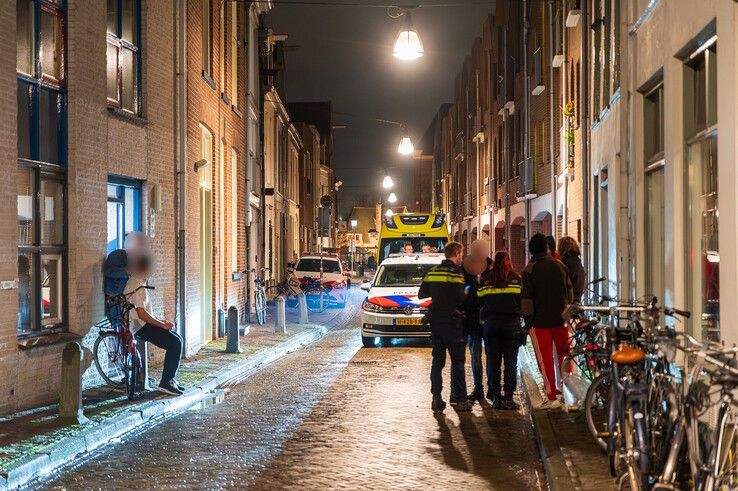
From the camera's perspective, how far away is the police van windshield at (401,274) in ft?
65.6

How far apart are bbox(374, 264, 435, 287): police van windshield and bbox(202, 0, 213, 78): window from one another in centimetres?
508

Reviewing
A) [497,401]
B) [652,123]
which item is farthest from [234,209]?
[497,401]

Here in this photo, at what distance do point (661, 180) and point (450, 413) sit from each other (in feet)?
12.8

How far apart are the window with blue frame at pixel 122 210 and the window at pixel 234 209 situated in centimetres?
858

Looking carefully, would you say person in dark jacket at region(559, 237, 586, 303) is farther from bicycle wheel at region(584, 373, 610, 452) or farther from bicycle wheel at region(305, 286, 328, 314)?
bicycle wheel at region(305, 286, 328, 314)

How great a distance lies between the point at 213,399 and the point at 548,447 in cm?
531

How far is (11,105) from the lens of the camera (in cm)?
1110

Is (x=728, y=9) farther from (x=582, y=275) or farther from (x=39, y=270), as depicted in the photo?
(x=39, y=270)

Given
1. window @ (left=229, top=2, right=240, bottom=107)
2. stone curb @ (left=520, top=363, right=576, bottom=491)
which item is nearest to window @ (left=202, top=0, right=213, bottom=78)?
window @ (left=229, top=2, right=240, bottom=107)

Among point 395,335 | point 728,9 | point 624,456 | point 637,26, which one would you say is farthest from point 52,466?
point 395,335

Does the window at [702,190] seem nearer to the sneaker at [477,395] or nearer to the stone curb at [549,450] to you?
the stone curb at [549,450]

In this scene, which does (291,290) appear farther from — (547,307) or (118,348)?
(547,307)

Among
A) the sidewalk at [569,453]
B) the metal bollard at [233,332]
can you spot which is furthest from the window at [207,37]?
the sidewalk at [569,453]

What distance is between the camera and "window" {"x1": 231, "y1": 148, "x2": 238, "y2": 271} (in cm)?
2402
